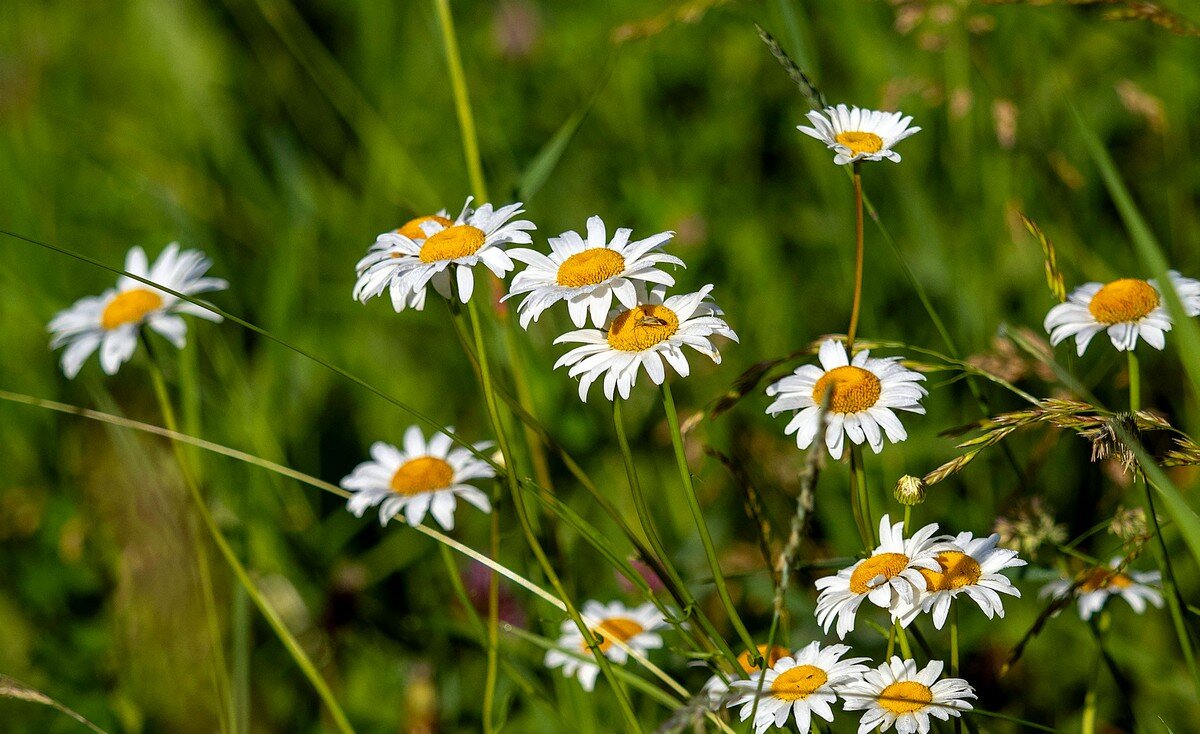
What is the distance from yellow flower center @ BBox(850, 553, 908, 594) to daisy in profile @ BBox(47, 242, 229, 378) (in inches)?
36.8

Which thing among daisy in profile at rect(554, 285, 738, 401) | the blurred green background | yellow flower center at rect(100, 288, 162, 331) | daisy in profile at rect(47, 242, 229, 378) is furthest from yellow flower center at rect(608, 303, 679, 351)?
yellow flower center at rect(100, 288, 162, 331)

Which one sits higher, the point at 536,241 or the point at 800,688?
the point at 536,241

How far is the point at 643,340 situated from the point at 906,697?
41 centimetres

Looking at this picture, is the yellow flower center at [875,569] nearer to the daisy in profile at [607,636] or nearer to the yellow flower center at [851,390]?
the yellow flower center at [851,390]

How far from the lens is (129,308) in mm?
1513

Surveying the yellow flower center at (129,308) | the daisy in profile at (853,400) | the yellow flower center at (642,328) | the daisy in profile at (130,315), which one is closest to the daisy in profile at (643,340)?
the yellow flower center at (642,328)

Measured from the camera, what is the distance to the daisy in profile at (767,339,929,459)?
102 centimetres

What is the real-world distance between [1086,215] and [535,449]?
4.21 feet

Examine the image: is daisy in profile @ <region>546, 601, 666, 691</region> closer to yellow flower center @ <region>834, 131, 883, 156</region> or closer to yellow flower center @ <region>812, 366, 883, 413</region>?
yellow flower center @ <region>812, 366, 883, 413</region>

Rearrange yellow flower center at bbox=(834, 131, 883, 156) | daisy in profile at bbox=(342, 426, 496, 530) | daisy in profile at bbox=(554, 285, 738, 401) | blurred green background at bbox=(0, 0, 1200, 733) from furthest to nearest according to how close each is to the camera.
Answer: blurred green background at bbox=(0, 0, 1200, 733) < daisy in profile at bbox=(342, 426, 496, 530) < yellow flower center at bbox=(834, 131, 883, 156) < daisy in profile at bbox=(554, 285, 738, 401)

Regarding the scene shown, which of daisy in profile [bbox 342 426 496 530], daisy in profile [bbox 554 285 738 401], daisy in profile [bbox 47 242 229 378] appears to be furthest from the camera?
daisy in profile [bbox 47 242 229 378]

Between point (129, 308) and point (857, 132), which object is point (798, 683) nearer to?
point (857, 132)

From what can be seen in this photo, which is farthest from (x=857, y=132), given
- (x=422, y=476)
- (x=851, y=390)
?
(x=422, y=476)

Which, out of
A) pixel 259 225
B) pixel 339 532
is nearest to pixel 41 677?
pixel 339 532
